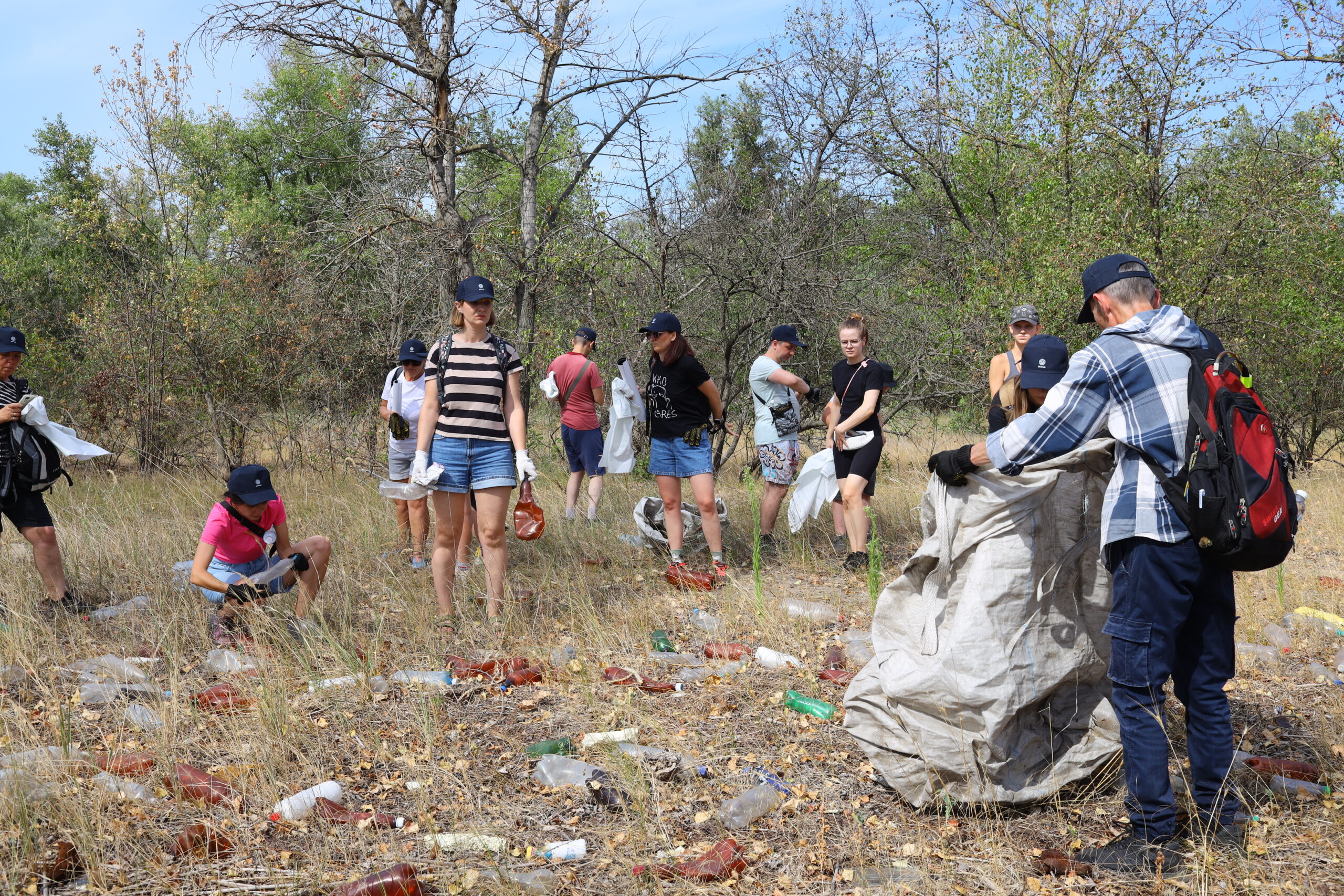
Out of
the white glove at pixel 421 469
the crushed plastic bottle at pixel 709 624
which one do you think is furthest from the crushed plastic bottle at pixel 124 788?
the crushed plastic bottle at pixel 709 624

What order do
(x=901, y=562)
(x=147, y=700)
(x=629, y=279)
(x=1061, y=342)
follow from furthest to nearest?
(x=629, y=279)
(x=901, y=562)
(x=1061, y=342)
(x=147, y=700)

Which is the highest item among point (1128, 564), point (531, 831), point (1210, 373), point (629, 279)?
point (629, 279)

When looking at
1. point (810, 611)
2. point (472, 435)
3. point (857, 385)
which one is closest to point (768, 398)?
point (857, 385)

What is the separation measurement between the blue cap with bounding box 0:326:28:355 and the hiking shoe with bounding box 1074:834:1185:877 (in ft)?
19.0

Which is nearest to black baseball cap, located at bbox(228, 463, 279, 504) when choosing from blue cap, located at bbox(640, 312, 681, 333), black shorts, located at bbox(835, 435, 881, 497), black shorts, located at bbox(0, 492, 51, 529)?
black shorts, located at bbox(0, 492, 51, 529)

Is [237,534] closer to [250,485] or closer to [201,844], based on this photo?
[250,485]

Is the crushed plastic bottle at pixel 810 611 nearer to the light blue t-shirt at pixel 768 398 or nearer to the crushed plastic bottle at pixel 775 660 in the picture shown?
the crushed plastic bottle at pixel 775 660

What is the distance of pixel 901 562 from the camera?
22.1 ft

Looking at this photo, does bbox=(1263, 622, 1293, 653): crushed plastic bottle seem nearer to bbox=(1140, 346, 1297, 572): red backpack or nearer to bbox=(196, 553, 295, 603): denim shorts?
bbox=(1140, 346, 1297, 572): red backpack

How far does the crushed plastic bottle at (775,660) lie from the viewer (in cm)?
438

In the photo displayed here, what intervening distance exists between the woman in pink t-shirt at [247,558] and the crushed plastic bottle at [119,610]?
559 mm

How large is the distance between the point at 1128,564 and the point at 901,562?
418cm

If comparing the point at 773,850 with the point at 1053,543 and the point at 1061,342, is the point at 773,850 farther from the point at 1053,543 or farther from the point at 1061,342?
the point at 1061,342

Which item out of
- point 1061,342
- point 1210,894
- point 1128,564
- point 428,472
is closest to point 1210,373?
point 1128,564
